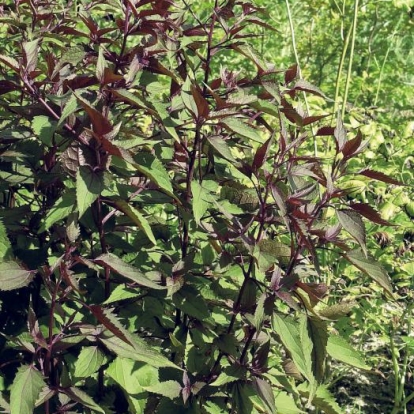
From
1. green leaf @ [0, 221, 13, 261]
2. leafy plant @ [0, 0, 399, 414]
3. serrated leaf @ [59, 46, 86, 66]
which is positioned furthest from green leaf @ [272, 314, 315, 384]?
serrated leaf @ [59, 46, 86, 66]

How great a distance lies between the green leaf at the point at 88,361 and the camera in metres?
1.65

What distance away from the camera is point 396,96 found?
4.46 metres

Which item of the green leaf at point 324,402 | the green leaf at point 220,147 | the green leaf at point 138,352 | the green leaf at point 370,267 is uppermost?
the green leaf at point 220,147

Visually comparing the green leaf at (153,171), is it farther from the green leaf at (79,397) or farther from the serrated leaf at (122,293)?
the green leaf at (79,397)

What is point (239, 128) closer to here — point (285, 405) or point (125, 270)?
point (125, 270)

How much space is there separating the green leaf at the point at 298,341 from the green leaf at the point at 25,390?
1.84 ft

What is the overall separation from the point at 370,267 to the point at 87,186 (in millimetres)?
677

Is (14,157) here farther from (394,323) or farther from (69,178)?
(394,323)

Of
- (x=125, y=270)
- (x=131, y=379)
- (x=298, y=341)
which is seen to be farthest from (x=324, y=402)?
(x=125, y=270)

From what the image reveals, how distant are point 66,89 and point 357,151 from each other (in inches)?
28.8

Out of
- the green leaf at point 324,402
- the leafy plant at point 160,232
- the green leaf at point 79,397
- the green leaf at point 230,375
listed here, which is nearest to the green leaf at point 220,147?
the leafy plant at point 160,232

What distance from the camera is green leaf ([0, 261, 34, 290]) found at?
61.4 inches

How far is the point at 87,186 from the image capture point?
1.44 meters

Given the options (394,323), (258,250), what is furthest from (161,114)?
(394,323)
